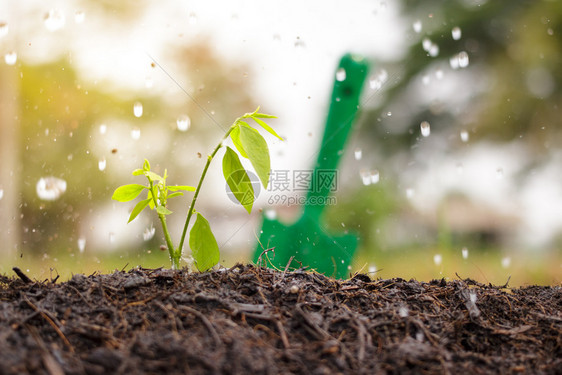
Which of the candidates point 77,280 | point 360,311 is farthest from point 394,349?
point 77,280

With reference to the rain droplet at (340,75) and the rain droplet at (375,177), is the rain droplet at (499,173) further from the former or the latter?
the rain droplet at (340,75)

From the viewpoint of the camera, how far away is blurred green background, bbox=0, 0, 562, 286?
1.42 meters

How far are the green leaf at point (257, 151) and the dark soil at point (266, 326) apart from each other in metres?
0.21

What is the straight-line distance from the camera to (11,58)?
1.51 meters

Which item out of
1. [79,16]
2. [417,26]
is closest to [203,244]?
Result: [79,16]

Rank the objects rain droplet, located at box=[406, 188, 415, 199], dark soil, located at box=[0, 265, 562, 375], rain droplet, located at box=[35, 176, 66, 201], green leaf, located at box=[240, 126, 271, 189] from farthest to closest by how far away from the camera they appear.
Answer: rain droplet, located at box=[406, 188, 415, 199]
rain droplet, located at box=[35, 176, 66, 201]
green leaf, located at box=[240, 126, 271, 189]
dark soil, located at box=[0, 265, 562, 375]

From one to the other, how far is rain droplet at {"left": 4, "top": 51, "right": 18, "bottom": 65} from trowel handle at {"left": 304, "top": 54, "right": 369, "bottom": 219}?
1101 mm

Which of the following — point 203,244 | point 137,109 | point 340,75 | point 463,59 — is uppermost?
point 463,59

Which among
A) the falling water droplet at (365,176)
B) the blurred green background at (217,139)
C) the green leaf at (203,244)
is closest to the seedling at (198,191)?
the green leaf at (203,244)

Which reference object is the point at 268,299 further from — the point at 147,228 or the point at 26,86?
the point at 26,86

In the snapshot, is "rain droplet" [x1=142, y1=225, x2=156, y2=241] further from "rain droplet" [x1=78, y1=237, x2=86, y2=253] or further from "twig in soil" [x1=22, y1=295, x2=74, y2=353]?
"twig in soil" [x1=22, y1=295, x2=74, y2=353]

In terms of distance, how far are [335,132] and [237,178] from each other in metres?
0.59

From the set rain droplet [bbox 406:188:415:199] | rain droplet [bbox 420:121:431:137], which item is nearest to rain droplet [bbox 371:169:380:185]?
rain droplet [bbox 406:188:415:199]

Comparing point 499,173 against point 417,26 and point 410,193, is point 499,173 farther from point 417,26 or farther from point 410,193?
point 417,26
